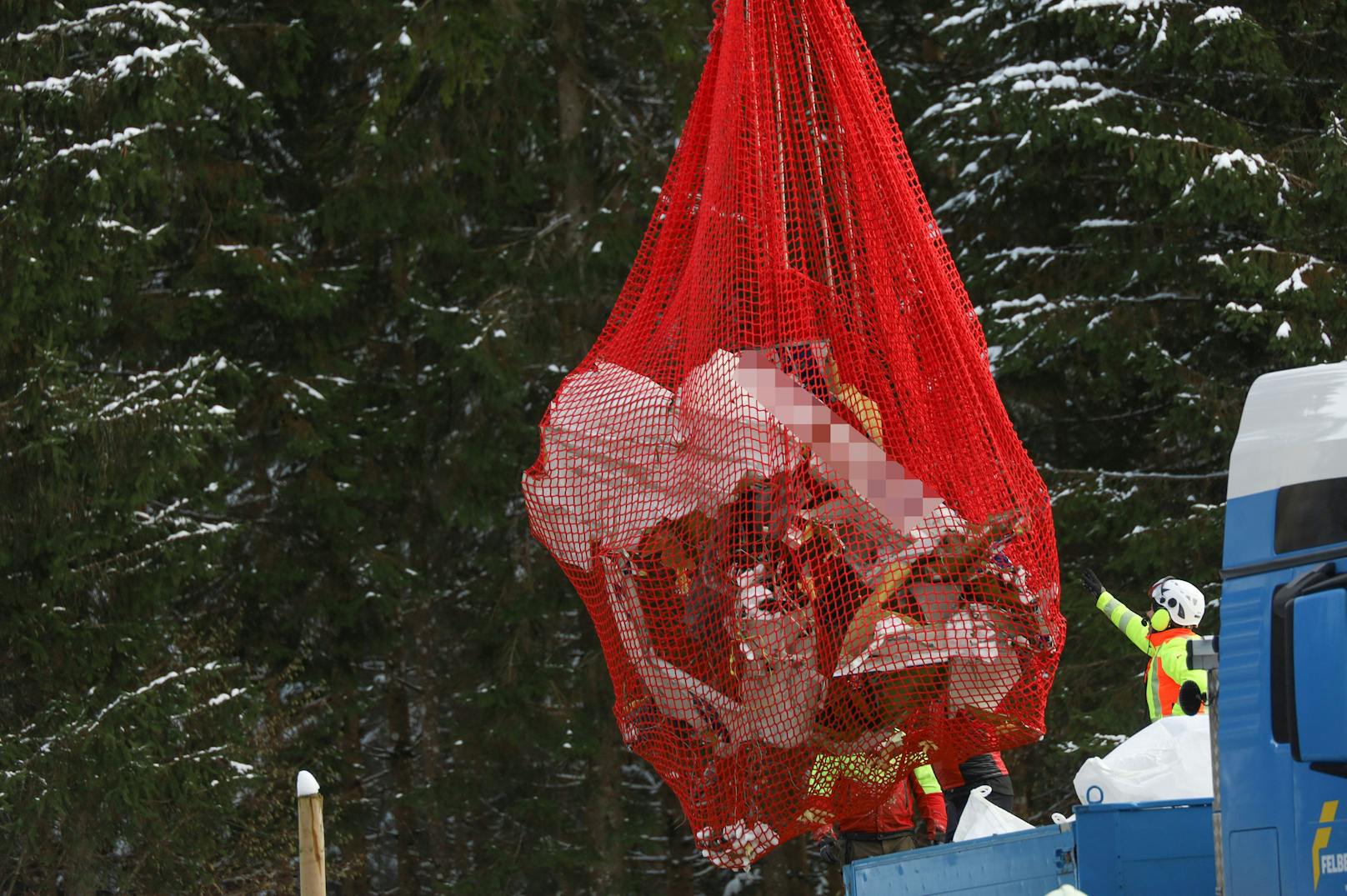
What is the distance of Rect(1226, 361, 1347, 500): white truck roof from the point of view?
3566 millimetres

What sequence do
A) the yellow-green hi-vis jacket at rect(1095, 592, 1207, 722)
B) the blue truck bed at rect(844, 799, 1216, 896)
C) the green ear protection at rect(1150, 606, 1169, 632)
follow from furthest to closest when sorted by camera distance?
1. the green ear protection at rect(1150, 606, 1169, 632)
2. the yellow-green hi-vis jacket at rect(1095, 592, 1207, 722)
3. the blue truck bed at rect(844, 799, 1216, 896)

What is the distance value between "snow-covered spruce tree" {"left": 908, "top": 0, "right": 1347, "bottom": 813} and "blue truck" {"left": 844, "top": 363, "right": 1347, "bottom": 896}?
7.95m

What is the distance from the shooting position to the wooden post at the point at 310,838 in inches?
140

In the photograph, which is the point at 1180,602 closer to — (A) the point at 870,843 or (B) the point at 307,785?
(A) the point at 870,843

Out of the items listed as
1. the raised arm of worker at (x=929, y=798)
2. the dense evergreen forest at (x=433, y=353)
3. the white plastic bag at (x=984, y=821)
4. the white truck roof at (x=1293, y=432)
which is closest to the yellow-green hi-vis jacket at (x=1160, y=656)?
the raised arm of worker at (x=929, y=798)

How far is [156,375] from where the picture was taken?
11.8m

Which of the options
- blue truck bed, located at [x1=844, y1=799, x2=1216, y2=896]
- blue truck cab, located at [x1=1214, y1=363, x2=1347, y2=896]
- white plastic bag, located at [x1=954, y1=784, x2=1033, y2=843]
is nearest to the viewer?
blue truck cab, located at [x1=1214, y1=363, x2=1347, y2=896]

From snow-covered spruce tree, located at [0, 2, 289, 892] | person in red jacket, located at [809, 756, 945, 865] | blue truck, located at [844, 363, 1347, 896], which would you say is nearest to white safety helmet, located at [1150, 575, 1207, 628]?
person in red jacket, located at [809, 756, 945, 865]

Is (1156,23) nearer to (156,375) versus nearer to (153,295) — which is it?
(156,375)

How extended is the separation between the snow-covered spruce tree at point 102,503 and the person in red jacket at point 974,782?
7.01 m

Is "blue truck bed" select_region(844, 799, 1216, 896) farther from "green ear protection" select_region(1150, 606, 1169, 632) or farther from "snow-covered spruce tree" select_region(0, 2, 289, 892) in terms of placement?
"snow-covered spruce tree" select_region(0, 2, 289, 892)

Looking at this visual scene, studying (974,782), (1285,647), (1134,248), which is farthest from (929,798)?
(1134,248)

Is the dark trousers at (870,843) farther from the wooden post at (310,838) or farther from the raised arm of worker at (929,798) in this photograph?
the wooden post at (310,838)

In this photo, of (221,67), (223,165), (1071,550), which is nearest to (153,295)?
(223,165)
